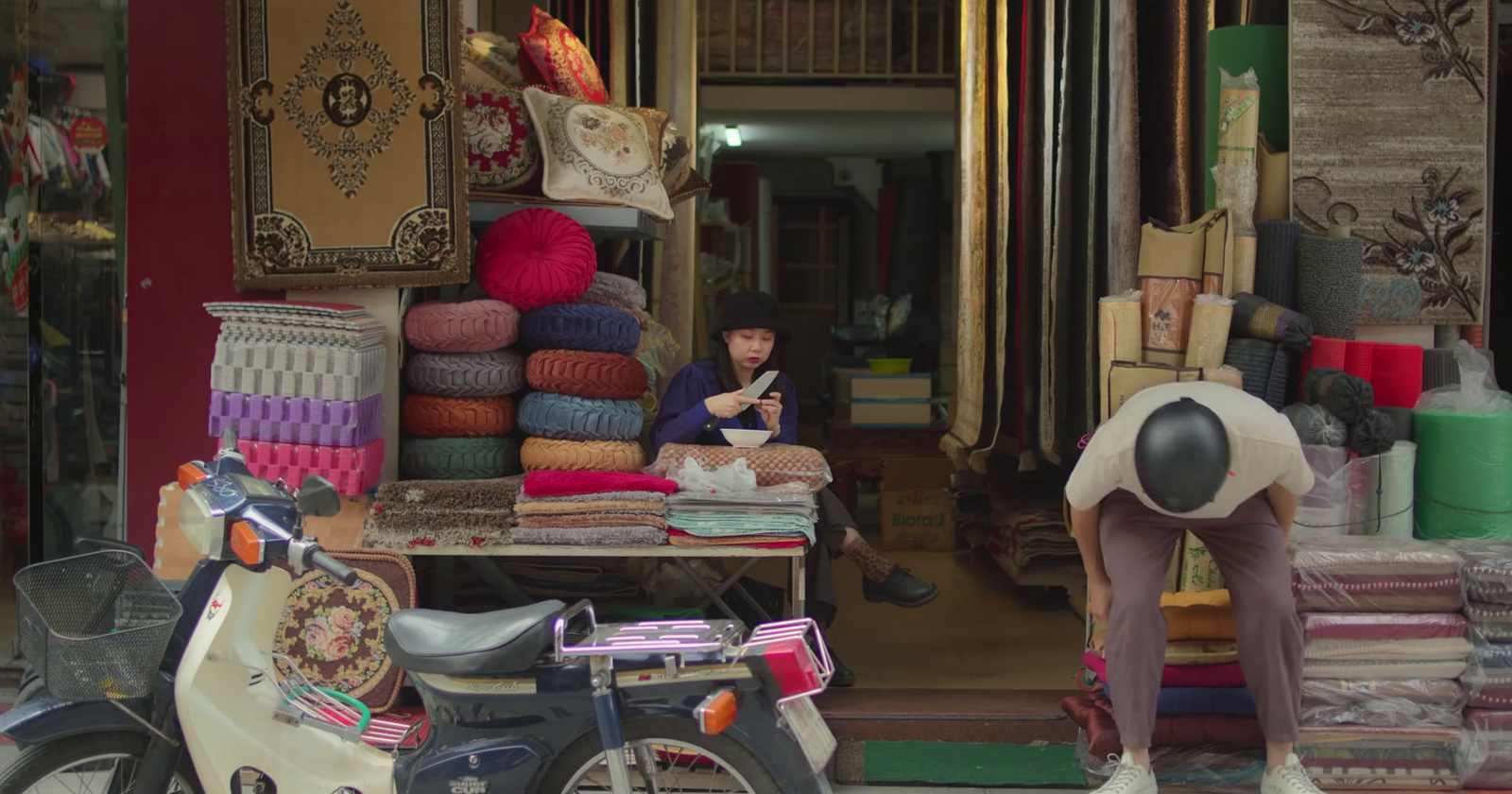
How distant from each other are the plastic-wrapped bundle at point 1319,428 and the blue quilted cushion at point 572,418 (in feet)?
5.83

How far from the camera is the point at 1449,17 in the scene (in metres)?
3.61

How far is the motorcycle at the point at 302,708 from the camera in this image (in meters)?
2.24

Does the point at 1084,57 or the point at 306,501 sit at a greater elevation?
the point at 1084,57

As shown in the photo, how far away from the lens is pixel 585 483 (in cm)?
337

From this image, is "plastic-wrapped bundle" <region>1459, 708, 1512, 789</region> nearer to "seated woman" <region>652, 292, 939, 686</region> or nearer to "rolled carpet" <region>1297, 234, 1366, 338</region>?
"rolled carpet" <region>1297, 234, 1366, 338</region>

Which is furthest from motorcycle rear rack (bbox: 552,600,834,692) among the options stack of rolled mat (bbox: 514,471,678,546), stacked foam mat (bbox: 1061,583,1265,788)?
stacked foam mat (bbox: 1061,583,1265,788)

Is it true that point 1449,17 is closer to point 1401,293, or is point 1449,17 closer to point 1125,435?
point 1401,293

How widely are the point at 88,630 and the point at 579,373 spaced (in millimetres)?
1550

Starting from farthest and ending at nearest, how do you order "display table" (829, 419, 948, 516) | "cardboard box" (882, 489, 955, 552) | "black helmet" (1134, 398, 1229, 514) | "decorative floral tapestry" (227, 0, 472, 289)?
1. "display table" (829, 419, 948, 516)
2. "cardboard box" (882, 489, 955, 552)
3. "decorative floral tapestry" (227, 0, 472, 289)
4. "black helmet" (1134, 398, 1229, 514)

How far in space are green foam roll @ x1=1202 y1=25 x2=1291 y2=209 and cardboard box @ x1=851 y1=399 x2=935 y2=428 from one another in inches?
128

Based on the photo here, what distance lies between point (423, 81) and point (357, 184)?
336 millimetres

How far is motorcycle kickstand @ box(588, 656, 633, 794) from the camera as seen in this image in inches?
88.0

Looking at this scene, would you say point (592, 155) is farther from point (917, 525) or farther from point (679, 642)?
point (917, 525)

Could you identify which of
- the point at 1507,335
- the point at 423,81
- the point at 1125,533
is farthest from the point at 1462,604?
the point at 423,81
